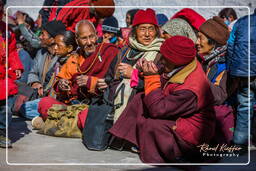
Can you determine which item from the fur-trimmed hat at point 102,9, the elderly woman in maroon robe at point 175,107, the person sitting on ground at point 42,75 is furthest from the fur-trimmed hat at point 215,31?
the fur-trimmed hat at point 102,9

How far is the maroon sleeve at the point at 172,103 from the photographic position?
4.17 meters

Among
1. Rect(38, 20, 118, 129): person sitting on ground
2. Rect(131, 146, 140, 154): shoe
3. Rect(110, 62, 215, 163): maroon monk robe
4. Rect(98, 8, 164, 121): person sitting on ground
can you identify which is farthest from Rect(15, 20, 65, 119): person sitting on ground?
Rect(110, 62, 215, 163): maroon monk robe

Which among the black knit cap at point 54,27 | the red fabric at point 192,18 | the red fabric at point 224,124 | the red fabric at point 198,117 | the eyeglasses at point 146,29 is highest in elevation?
the red fabric at point 192,18

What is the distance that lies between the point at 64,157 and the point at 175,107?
126 cm

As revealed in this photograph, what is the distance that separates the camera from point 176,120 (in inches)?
171

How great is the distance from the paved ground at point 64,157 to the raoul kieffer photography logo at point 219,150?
0.26 feet

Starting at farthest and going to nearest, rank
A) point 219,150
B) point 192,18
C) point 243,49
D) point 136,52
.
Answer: point 192,18
point 136,52
point 243,49
point 219,150

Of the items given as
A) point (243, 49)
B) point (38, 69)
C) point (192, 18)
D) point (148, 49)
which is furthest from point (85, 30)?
point (243, 49)

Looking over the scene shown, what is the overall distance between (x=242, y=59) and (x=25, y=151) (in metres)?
2.42

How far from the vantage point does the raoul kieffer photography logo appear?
4402 mm

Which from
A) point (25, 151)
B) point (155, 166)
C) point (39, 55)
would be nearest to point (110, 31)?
point (39, 55)

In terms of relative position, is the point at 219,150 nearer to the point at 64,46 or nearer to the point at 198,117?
the point at 198,117

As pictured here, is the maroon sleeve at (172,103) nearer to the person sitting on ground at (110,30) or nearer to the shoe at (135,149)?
the shoe at (135,149)

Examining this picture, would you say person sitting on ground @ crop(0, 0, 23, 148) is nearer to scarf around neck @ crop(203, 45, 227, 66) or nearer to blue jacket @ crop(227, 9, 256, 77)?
scarf around neck @ crop(203, 45, 227, 66)
